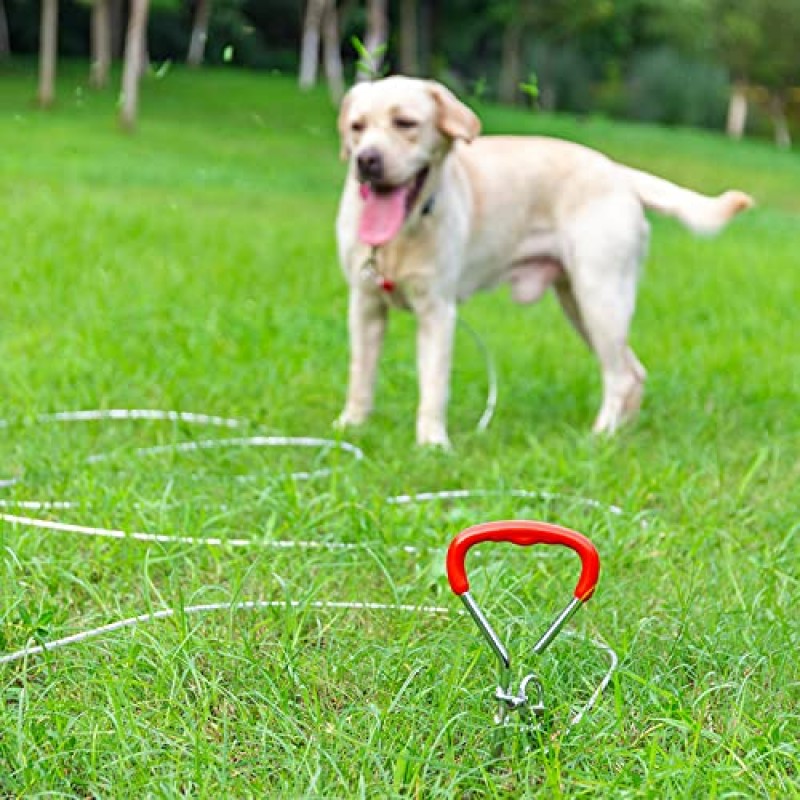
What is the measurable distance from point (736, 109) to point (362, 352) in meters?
38.3

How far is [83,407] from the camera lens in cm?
431

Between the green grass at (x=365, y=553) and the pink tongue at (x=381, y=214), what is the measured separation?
69cm

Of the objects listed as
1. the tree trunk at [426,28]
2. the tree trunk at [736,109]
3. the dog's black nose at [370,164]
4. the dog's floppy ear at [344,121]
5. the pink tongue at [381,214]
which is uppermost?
the tree trunk at [426,28]

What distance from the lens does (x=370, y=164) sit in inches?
151

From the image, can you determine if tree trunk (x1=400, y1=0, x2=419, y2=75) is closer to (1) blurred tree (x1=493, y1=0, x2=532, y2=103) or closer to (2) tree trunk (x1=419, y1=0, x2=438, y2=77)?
(1) blurred tree (x1=493, y1=0, x2=532, y2=103)

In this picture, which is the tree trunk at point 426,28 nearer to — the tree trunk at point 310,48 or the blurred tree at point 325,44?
the blurred tree at point 325,44

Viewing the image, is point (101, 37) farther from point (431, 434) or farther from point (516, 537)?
point (516, 537)

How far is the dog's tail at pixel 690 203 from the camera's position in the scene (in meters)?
4.54

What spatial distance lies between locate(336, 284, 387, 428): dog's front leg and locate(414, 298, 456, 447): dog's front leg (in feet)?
0.58

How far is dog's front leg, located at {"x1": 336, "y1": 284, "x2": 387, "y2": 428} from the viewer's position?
434cm

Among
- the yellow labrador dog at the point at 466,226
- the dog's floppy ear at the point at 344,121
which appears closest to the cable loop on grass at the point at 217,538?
the yellow labrador dog at the point at 466,226

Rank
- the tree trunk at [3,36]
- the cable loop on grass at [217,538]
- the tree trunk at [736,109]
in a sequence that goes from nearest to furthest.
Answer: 1. the cable loop on grass at [217,538]
2. the tree trunk at [3,36]
3. the tree trunk at [736,109]

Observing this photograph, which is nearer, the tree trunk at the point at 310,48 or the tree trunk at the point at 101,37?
the tree trunk at the point at 101,37

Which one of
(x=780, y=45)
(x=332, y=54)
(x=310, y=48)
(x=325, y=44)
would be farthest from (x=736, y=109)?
(x=332, y=54)
